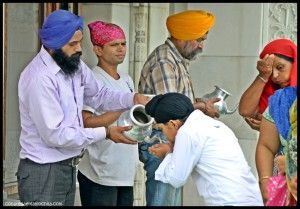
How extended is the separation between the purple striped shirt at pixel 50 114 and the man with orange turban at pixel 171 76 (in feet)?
2.14

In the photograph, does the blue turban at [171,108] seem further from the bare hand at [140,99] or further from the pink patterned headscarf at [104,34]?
the pink patterned headscarf at [104,34]

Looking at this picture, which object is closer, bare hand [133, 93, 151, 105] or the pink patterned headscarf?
bare hand [133, 93, 151, 105]

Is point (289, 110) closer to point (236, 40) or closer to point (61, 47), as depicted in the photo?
point (61, 47)

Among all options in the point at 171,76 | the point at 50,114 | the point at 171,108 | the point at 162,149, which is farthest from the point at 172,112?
the point at 171,76

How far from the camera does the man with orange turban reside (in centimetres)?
467

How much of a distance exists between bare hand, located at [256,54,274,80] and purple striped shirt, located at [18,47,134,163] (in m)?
1.05

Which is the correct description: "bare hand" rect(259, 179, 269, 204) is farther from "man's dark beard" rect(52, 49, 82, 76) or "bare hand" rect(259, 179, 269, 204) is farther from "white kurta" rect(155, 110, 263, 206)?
"man's dark beard" rect(52, 49, 82, 76)

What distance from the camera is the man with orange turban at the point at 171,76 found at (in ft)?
15.3

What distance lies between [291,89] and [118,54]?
55.9 inches

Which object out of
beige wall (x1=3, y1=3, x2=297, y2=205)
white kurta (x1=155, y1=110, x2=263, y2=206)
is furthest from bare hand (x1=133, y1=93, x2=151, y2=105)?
beige wall (x1=3, y1=3, x2=297, y2=205)

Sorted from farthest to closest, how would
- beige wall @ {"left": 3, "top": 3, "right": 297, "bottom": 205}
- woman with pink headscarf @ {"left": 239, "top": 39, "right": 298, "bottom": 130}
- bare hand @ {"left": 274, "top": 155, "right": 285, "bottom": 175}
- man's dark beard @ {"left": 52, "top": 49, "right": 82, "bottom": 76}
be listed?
beige wall @ {"left": 3, "top": 3, "right": 297, "bottom": 205} → woman with pink headscarf @ {"left": 239, "top": 39, "right": 298, "bottom": 130} → man's dark beard @ {"left": 52, "top": 49, "right": 82, "bottom": 76} → bare hand @ {"left": 274, "top": 155, "right": 285, "bottom": 175}

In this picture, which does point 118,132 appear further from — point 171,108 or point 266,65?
point 266,65

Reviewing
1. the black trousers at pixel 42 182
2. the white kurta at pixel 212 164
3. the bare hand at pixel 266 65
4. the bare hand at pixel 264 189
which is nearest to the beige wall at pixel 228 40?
the bare hand at pixel 266 65

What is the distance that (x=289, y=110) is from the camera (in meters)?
3.57
